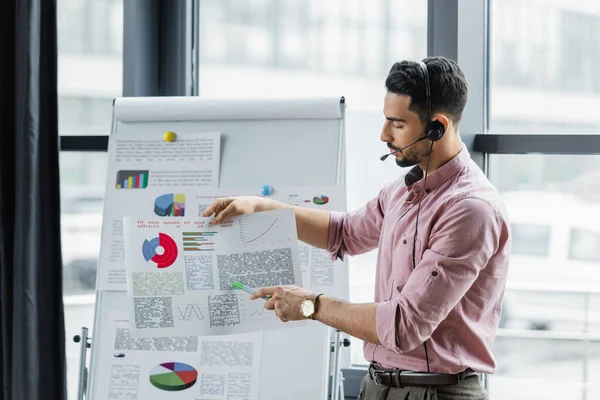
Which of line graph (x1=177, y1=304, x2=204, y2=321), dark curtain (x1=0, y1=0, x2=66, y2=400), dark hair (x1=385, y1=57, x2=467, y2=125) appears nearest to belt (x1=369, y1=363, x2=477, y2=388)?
line graph (x1=177, y1=304, x2=204, y2=321)

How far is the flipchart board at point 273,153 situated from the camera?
7.10 ft

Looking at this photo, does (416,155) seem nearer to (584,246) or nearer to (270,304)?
(270,304)

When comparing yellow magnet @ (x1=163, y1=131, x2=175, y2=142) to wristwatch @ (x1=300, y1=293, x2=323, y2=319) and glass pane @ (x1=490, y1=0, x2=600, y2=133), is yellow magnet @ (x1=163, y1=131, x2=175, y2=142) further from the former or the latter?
glass pane @ (x1=490, y1=0, x2=600, y2=133)

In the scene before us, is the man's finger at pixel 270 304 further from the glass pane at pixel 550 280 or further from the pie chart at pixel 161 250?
the glass pane at pixel 550 280

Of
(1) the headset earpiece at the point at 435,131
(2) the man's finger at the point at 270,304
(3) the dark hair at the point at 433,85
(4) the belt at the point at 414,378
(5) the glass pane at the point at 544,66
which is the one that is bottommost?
(4) the belt at the point at 414,378

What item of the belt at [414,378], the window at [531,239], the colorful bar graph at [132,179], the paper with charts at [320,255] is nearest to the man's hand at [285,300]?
the belt at [414,378]

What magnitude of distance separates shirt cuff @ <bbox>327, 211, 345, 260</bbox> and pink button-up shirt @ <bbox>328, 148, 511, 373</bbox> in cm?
21

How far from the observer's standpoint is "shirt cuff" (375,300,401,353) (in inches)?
64.9

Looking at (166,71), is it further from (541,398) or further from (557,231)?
(541,398)

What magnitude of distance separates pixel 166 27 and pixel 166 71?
0.52ft

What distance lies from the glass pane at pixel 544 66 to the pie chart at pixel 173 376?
1.19 meters

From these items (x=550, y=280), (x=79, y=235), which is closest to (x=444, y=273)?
(x=550, y=280)

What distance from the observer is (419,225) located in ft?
5.74

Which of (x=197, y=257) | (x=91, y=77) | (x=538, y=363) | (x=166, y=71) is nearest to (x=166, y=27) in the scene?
(x=166, y=71)
